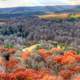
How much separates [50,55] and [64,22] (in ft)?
73.3

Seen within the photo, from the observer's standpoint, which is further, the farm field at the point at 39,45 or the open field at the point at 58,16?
the open field at the point at 58,16

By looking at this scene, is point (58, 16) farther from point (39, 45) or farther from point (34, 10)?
point (39, 45)

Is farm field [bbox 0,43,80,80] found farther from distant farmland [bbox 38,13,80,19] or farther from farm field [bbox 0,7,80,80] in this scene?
distant farmland [bbox 38,13,80,19]

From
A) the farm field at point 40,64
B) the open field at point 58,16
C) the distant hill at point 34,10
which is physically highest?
the farm field at point 40,64

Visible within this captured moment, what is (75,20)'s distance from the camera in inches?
2667

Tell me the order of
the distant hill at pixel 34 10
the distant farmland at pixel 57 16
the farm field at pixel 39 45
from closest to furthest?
the farm field at pixel 39 45
the distant hill at pixel 34 10
the distant farmland at pixel 57 16

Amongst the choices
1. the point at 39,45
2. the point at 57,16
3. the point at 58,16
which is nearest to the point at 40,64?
the point at 39,45

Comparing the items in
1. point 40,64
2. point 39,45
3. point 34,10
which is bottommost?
point 39,45

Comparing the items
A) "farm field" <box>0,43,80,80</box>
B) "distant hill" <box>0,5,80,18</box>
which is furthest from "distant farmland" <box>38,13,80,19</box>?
"farm field" <box>0,43,80,80</box>

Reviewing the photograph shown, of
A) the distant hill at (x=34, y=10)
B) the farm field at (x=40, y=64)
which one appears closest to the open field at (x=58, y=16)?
the distant hill at (x=34, y=10)

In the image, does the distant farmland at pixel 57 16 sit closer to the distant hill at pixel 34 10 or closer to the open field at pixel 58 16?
the open field at pixel 58 16

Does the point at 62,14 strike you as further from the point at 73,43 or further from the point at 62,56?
the point at 62,56

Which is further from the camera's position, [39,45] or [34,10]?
[34,10]

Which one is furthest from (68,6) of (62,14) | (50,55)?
(50,55)
